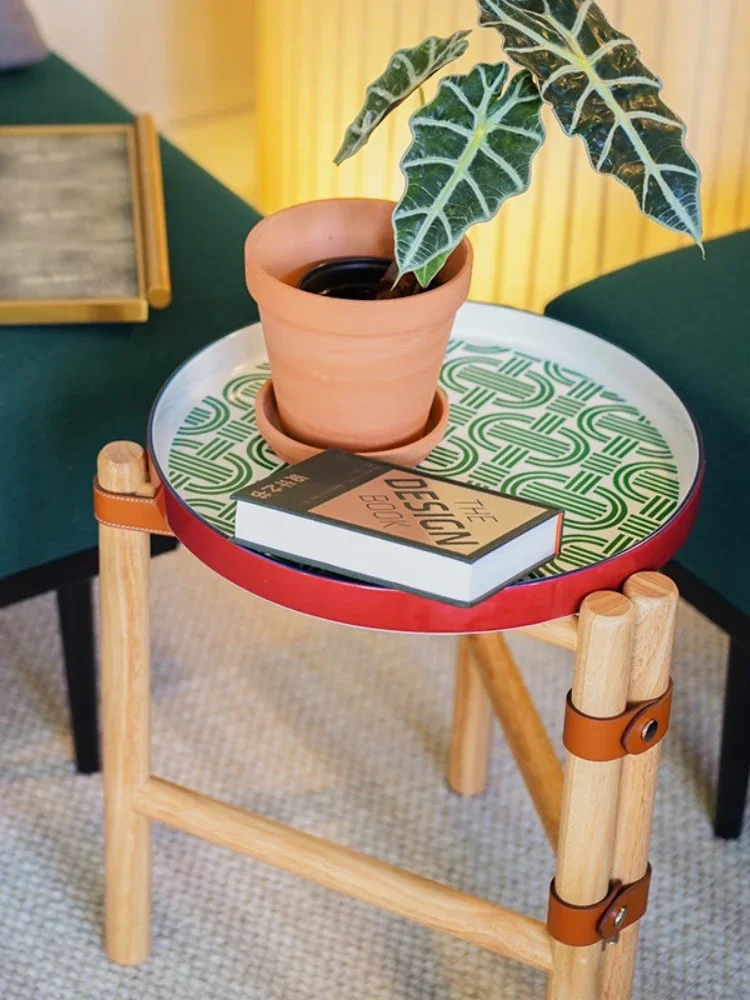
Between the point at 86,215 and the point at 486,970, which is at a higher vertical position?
the point at 86,215

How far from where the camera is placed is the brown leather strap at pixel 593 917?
792 millimetres

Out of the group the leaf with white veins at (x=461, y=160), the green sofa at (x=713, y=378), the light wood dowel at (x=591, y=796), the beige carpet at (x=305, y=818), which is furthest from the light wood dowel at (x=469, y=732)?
the leaf with white veins at (x=461, y=160)

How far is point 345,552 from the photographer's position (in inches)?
28.0

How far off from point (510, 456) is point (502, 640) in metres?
0.21

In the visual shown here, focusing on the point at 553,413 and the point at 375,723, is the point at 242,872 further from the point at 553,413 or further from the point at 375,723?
the point at 553,413

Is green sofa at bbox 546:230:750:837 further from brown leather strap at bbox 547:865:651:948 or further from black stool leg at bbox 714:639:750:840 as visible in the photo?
brown leather strap at bbox 547:865:651:948

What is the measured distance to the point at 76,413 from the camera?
3.18ft

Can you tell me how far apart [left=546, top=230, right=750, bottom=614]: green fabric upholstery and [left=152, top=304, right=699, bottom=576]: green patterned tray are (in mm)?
79

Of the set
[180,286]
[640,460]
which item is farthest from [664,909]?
[180,286]

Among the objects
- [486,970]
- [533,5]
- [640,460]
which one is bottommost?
[486,970]

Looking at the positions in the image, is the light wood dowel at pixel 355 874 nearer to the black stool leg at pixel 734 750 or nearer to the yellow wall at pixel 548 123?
the black stool leg at pixel 734 750

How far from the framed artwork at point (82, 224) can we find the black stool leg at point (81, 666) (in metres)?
0.22

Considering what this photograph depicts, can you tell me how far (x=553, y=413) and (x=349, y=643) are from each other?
50 cm

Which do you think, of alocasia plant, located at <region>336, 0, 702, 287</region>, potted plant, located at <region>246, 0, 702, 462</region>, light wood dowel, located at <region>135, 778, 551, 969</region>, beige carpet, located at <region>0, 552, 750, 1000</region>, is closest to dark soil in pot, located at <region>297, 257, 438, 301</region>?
potted plant, located at <region>246, 0, 702, 462</region>
